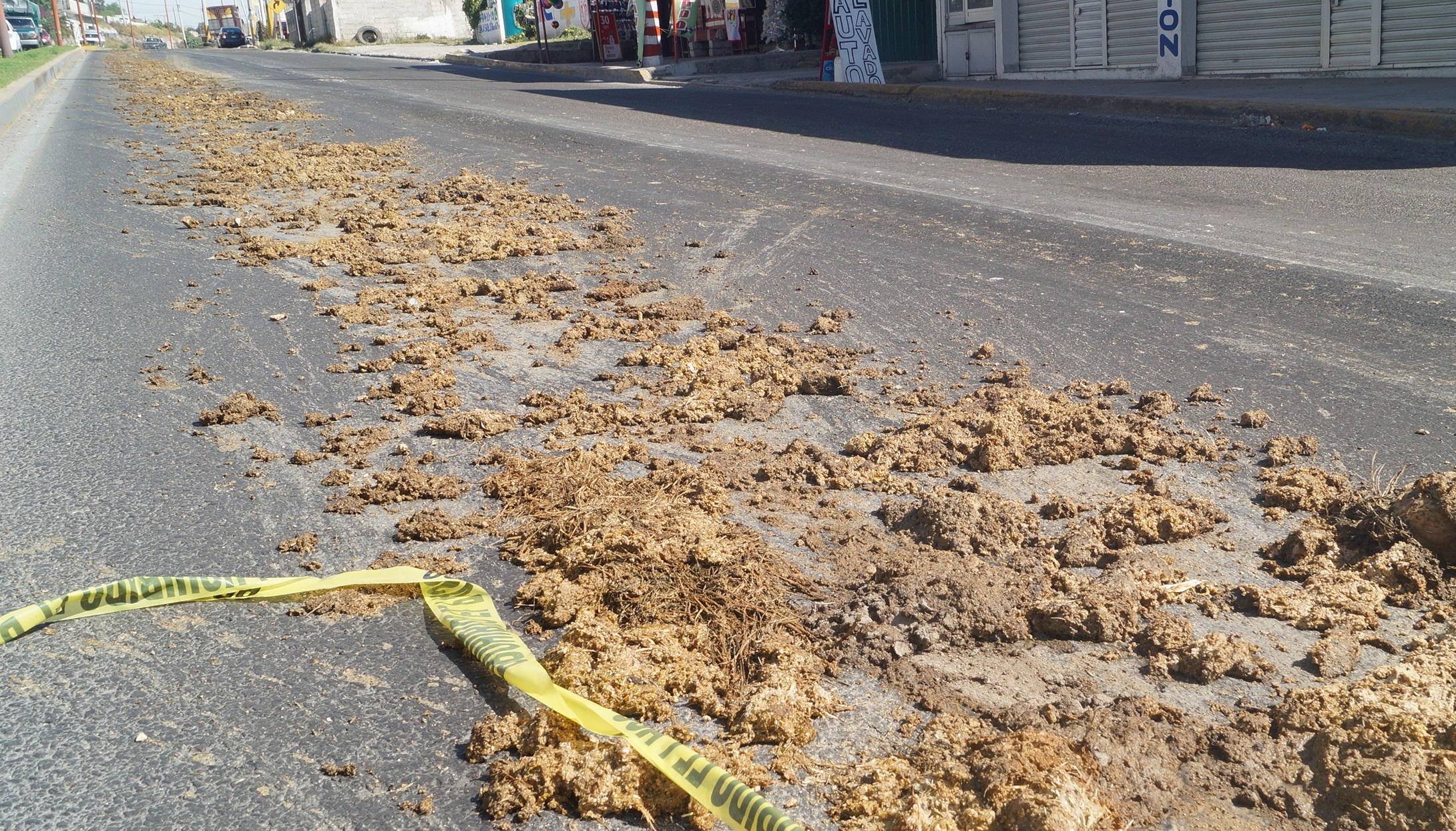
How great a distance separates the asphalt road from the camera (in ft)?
7.79

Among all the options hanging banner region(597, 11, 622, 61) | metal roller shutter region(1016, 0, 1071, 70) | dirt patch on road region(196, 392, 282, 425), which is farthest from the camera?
hanging banner region(597, 11, 622, 61)

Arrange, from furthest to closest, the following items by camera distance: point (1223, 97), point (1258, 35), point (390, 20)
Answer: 1. point (390, 20)
2. point (1258, 35)
3. point (1223, 97)

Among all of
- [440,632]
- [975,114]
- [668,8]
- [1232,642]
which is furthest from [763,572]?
[668,8]

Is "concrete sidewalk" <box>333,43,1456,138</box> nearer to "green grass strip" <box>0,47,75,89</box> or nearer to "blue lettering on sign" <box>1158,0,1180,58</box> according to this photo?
"blue lettering on sign" <box>1158,0,1180,58</box>

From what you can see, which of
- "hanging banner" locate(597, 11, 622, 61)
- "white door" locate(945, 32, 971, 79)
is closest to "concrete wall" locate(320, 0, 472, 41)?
"hanging banner" locate(597, 11, 622, 61)

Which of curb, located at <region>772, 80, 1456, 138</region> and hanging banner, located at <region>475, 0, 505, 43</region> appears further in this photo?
hanging banner, located at <region>475, 0, 505, 43</region>

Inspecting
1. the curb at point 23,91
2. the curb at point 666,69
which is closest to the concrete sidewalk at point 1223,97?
the curb at point 666,69

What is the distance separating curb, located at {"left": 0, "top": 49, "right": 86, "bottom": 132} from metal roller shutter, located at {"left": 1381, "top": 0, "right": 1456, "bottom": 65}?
19.9 metres

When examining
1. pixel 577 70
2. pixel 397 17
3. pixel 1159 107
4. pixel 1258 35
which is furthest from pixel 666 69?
pixel 397 17

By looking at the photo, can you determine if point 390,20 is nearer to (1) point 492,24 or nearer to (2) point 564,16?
(1) point 492,24

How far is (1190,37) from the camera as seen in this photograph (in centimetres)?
1534

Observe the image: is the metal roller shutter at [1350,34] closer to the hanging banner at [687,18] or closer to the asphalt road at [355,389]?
the asphalt road at [355,389]

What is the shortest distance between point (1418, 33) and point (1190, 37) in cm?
333

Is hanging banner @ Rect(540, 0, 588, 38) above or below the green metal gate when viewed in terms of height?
above
